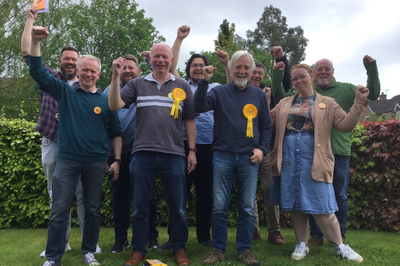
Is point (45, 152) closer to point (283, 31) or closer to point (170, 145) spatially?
point (170, 145)

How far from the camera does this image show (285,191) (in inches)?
139

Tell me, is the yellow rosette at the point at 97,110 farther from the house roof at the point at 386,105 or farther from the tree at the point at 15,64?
the house roof at the point at 386,105

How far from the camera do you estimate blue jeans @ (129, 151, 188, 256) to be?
3.24 m

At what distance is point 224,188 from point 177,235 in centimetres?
72

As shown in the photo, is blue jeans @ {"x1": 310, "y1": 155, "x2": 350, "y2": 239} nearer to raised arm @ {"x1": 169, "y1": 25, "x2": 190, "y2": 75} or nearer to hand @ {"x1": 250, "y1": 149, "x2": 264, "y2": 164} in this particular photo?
hand @ {"x1": 250, "y1": 149, "x2": 264, "y2": 164}

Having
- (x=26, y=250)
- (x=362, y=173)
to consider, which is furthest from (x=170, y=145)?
(x=362, y=173)

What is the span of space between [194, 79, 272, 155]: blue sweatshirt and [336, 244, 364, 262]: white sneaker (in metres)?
1.34

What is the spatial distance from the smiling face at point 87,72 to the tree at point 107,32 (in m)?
16.5

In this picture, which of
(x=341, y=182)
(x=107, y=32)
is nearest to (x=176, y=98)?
(x=341, y=182)

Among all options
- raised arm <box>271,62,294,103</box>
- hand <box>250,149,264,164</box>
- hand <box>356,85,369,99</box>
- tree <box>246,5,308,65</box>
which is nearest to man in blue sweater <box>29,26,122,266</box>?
hand <box>250,149,264,164</box>

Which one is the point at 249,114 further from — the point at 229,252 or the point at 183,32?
the point at 229,252

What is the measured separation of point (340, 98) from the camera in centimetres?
397

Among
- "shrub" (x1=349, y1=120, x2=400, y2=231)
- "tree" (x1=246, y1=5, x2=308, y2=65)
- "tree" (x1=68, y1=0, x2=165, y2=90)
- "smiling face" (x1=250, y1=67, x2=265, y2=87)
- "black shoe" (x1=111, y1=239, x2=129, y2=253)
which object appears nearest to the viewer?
"black shoe" (x1=111, y1=239, x2=129, y2=253)

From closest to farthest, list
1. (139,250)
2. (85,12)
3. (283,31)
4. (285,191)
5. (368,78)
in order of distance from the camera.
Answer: (139,250) → (285,191) → (368,78) → (85,12) → (283,31)
